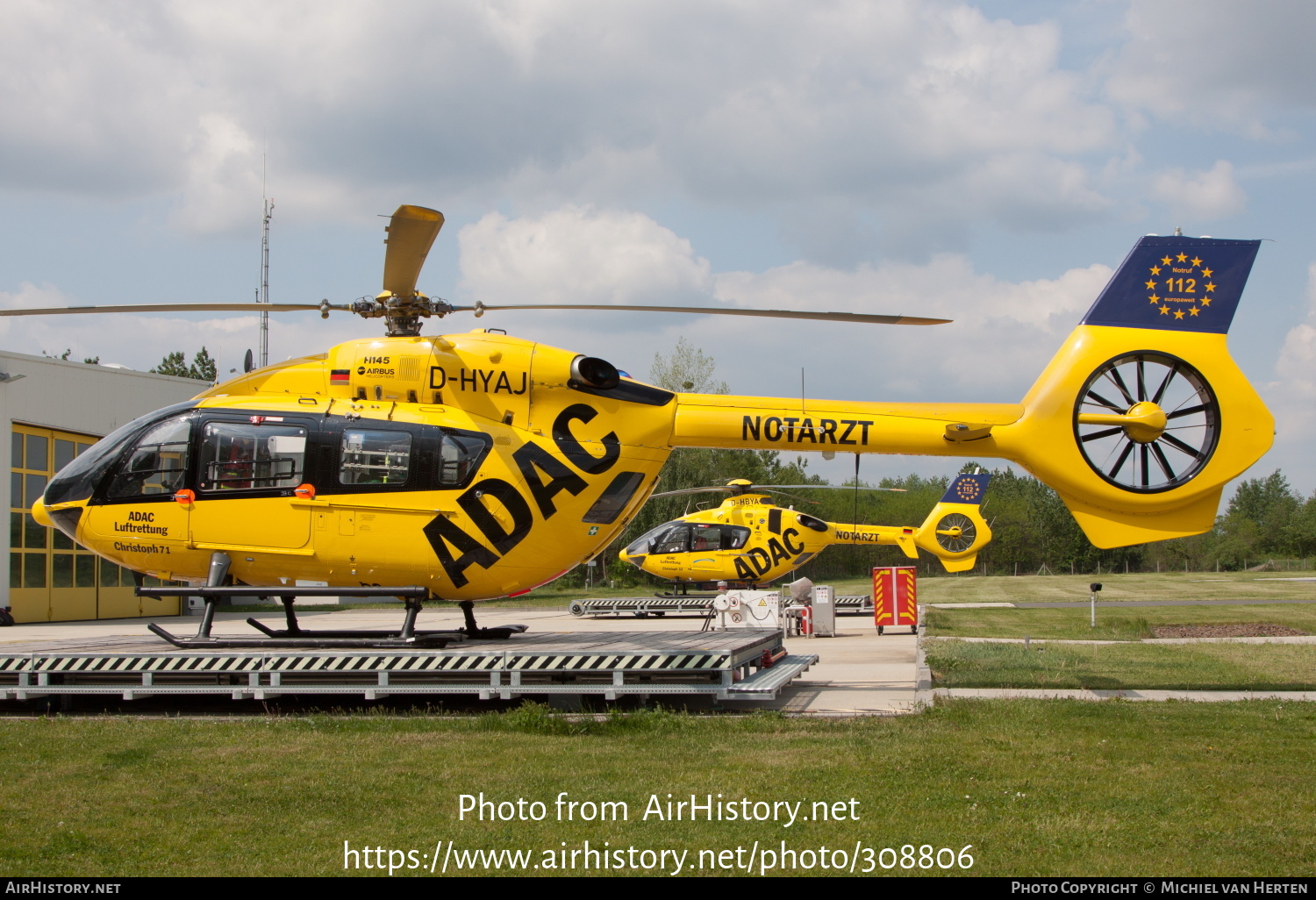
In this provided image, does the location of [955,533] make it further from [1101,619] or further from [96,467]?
[96,467]

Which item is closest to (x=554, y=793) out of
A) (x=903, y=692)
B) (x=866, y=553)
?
(x=903, y=692)

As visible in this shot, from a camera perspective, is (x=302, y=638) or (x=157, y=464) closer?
(x=157, y=464)

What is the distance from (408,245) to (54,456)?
85.6ft

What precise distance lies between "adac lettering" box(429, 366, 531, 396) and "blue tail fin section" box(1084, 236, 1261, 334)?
6.63 meters

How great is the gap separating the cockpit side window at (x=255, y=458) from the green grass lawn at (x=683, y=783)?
9.70 feet

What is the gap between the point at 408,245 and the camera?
10.7 meters

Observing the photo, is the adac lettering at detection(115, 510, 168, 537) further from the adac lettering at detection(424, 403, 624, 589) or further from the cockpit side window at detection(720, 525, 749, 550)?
the cockpit side window at detection(720, 525, 749, 550)

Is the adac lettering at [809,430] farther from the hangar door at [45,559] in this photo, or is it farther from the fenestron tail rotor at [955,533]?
the fenestron tail rotor at [955,533]

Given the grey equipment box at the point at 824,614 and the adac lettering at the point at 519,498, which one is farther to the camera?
the grey equipment box at the point at 824,614

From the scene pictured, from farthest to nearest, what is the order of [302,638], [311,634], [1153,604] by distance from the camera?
[1153,604], [311,634], [302,638]

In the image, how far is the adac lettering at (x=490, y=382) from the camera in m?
12.4

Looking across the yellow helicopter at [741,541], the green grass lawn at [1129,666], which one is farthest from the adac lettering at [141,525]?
the yellow helicopter at [741,541]

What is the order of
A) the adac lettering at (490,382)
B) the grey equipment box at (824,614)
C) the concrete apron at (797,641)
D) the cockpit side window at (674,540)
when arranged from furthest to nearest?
1. the cockpit side window at (674,540)
2. the grey equipment box at (824,614)
3. the adac lettering at (490,382)
4. the concrete apron at (797,641)

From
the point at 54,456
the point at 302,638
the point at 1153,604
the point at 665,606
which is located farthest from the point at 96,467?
the point at 1153,604
